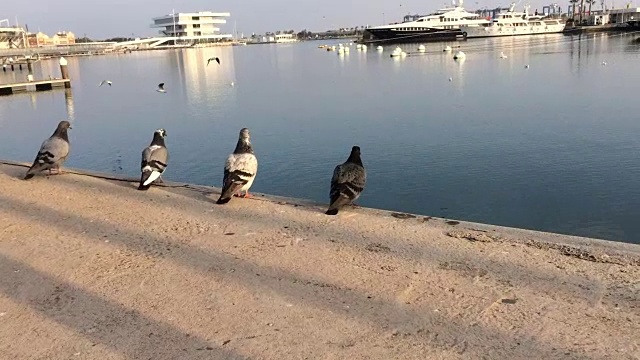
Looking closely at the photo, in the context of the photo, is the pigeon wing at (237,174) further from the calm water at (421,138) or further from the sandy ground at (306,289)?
the calm water at (421,138)

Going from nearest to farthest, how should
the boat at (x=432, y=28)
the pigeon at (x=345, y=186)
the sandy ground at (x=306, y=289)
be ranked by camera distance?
the sandy ground at (x=306, y=289)
the pigeon at (x=345, y=186)
the boat at (x=432, y=28)

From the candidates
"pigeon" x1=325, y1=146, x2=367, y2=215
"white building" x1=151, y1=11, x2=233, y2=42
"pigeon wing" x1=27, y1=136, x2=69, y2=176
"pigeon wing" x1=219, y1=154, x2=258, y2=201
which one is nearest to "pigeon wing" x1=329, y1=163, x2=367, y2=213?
"pigeon" x1=325, y1=146, x2=367, y2=215

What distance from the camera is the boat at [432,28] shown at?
320ft

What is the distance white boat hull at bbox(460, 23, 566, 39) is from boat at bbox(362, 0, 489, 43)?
103 centimetres

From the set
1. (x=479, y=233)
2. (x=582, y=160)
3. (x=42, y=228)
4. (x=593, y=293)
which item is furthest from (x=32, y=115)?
(x=593, y=293)

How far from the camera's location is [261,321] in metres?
4.49

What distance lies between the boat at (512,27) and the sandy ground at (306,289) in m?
99.0

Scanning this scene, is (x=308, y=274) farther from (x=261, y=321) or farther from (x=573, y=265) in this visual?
(x=573, y=265)

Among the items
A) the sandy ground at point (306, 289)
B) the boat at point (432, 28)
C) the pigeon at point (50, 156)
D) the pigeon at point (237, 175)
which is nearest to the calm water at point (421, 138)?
the pigeon at point (237, 175)

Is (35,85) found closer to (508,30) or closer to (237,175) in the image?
(237,175)

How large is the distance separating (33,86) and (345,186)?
3765 cm

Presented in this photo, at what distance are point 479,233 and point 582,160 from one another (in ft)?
26.4

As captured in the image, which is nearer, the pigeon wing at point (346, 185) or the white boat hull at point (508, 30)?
the pigeon wing at point (346, 185)

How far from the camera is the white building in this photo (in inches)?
5930
